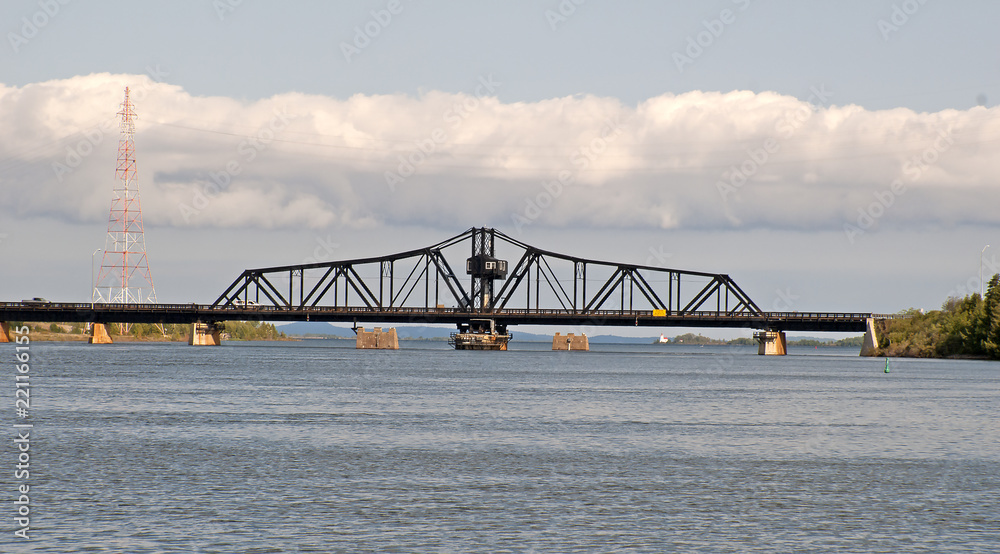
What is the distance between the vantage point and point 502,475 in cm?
3784

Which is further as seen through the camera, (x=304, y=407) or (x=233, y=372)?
(x=233, y=372)

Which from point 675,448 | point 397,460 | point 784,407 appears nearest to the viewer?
point 397,460

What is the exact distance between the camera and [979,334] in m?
173

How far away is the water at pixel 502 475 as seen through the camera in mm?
27562

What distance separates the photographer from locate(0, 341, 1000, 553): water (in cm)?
2756

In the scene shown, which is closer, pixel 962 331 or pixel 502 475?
pixel 502 475

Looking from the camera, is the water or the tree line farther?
the tree line

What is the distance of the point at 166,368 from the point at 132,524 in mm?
96960

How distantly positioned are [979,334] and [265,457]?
156995 millimetres

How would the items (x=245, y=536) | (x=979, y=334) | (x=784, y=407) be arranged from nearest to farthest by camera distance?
(x=245, y=536) → (x=784, y=407) → (x=979, y=334)

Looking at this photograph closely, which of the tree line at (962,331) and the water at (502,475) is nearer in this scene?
the water at (502,475)

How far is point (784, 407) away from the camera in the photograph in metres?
72.3

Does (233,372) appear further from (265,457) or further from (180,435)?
(265,457)

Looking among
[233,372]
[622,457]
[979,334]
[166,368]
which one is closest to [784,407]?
[622,457]
